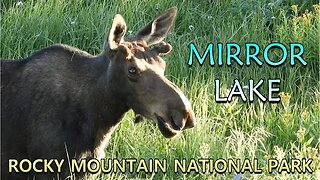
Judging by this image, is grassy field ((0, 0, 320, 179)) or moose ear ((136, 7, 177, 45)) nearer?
moose ear ((136, 7, 177, 45))

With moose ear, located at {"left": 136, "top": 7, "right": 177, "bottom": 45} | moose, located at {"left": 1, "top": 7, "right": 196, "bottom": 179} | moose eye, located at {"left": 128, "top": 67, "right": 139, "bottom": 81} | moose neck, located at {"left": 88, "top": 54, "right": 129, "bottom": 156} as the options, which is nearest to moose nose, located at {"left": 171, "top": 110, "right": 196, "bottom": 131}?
moose, located at {"left": 1, "top": 7, "right": 196, "bottom": 179}

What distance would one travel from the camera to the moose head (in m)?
4.86

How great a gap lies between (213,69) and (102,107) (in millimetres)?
2511

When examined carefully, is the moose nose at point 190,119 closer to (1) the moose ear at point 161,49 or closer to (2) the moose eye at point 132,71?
(2) the moose eye at point 132,71

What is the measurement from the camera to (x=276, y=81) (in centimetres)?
766

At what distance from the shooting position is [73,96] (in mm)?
5363

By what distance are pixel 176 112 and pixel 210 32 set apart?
3.61 metres

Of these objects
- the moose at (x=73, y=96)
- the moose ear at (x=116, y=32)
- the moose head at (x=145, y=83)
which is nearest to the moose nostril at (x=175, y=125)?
the moose head at (x=145, y=83)

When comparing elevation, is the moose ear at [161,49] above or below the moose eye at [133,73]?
above

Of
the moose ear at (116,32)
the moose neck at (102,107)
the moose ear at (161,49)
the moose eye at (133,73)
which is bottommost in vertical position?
the moose neck at (102,107)

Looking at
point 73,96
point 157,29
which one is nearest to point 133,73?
point 73,96

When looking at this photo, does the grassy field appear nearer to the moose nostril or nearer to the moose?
the moose

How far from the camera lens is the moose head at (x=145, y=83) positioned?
4.86 metres

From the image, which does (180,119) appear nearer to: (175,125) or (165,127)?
(175,125)
